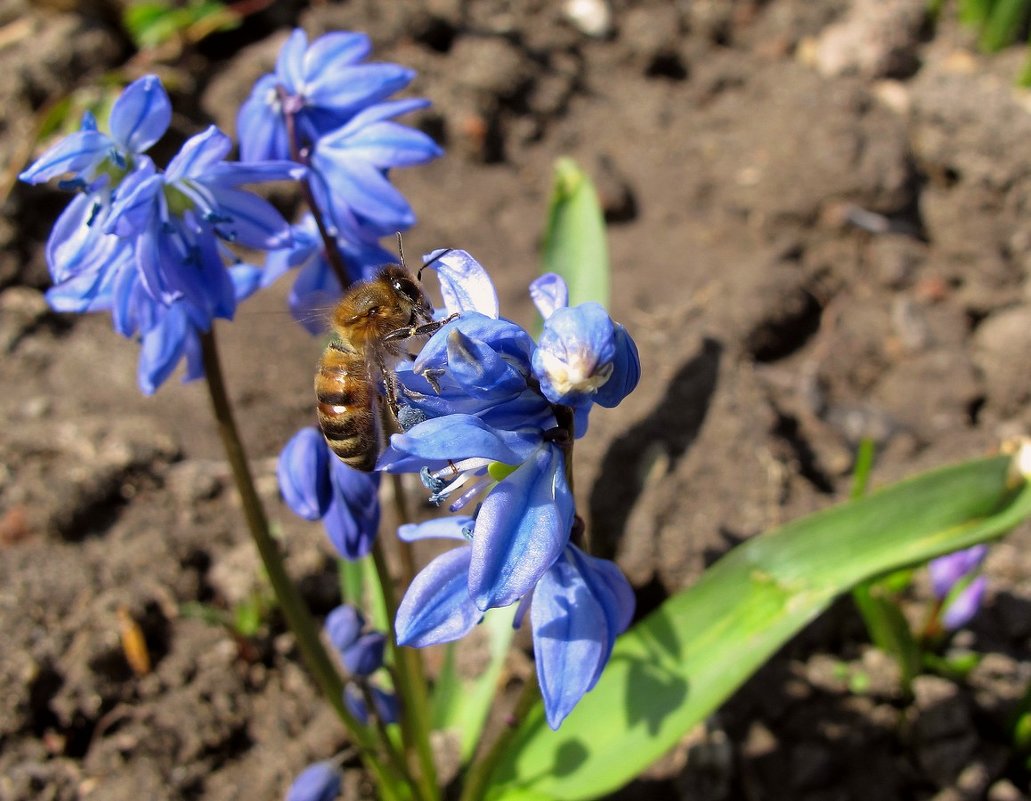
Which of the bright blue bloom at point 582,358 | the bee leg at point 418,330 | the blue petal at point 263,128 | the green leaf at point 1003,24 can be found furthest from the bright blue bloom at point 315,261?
the green leaf at point 1003,24

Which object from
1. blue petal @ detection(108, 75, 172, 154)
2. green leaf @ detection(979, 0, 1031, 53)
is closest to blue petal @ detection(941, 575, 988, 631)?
blue petal @ detection(108, 75, 172, 154)

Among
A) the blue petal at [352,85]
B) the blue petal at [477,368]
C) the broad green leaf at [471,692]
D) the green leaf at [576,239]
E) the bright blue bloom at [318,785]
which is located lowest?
the broad green leaf at [471,692]

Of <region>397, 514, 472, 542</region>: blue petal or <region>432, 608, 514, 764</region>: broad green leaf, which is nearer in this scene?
<region>397, 514, 472, 542</region>: blue petal

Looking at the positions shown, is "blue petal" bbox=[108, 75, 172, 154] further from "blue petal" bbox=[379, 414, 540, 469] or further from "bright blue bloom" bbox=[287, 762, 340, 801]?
"bright blue bloom" bbox=[287, 762, 340, 801]

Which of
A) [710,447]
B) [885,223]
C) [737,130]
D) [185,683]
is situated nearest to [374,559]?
[185,683]

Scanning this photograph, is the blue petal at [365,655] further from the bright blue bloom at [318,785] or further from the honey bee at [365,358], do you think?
the honey bee at [365,358]

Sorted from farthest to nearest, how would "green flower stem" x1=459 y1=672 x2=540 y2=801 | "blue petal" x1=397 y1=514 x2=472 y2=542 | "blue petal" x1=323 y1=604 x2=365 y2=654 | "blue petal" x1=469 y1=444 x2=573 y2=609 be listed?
1. "blue petal" x1=323 y1=604 x2=365 y2=654
2. "green flower stem" x1=459 y1=672 x2=540 y2=801
3. "blue petal" x1=397 y1=514 x2=472 y2=542
4. "blue petal" x1=469 y1=444 x2=573 y2=609
